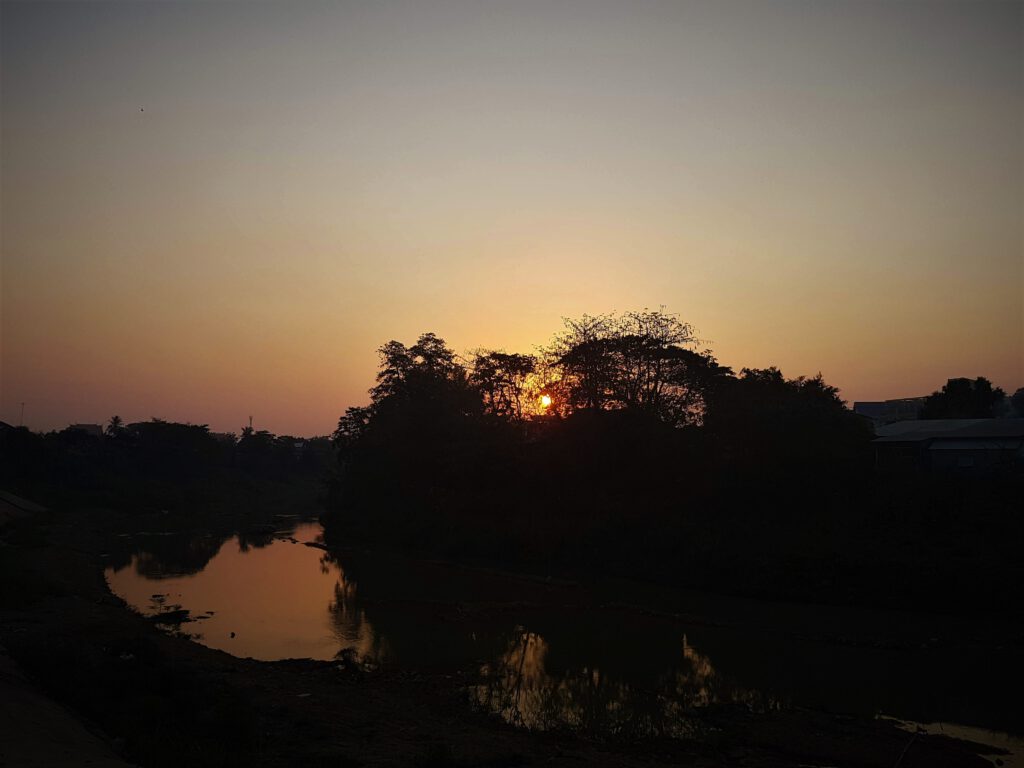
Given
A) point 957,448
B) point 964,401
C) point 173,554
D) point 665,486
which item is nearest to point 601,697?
point 665,486

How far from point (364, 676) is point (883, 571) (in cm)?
1986

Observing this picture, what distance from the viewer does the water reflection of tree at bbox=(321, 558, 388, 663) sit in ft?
70.5

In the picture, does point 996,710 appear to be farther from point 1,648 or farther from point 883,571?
point 1,648

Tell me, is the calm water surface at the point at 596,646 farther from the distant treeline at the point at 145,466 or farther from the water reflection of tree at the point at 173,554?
the distant treeline at the point at 145,466

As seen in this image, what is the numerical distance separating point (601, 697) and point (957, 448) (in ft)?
94.1

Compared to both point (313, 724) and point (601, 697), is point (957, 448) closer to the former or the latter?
point (601, 697)

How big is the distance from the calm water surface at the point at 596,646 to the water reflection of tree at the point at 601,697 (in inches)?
2.1

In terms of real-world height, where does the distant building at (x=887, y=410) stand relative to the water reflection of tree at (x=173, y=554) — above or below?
→ above

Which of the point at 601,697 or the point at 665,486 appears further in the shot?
the point at 665,486

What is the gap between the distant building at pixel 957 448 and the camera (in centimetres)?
3503

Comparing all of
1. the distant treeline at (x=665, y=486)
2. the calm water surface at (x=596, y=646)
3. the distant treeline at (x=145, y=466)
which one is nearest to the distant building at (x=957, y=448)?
the distant treeline at (x=665, y=486)

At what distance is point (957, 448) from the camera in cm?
3775

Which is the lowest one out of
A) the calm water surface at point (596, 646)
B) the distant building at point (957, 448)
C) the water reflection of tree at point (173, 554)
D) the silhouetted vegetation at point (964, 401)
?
the calm water surface at point (596, 646)

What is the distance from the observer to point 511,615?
2716 centimetres
